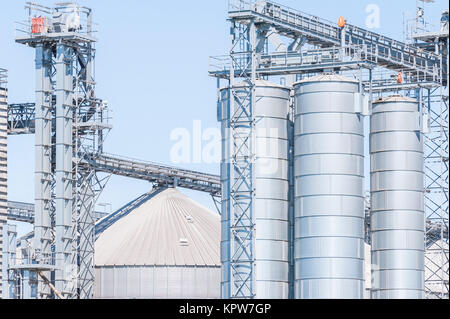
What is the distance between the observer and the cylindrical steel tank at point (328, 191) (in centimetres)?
6378

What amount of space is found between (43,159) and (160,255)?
1027cm

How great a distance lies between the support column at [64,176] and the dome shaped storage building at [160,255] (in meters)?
4.45

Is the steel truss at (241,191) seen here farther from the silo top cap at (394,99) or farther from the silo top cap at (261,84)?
the silo top cap at (394,99)

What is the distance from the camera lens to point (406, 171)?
67.6 m

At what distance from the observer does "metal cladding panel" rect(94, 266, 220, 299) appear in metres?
79.6

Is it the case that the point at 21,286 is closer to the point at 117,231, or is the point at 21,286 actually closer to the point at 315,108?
the point at 117,231

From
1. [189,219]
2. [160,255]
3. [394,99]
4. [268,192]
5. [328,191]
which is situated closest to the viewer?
[328,191]

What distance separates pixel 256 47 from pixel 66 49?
53.8 ft

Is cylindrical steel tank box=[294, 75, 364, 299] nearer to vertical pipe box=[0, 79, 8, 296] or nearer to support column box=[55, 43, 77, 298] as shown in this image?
support column box=[55, 43, 77, 298]

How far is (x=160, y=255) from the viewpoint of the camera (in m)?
80.9

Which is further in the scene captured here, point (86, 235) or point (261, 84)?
point (86, 235)

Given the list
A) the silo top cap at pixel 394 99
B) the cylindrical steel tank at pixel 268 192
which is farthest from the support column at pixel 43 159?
the silo top cap at pixel 394 99

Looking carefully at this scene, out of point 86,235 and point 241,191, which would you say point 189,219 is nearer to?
point 86,235

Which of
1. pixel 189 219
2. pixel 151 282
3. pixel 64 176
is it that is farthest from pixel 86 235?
pixel 189 219
